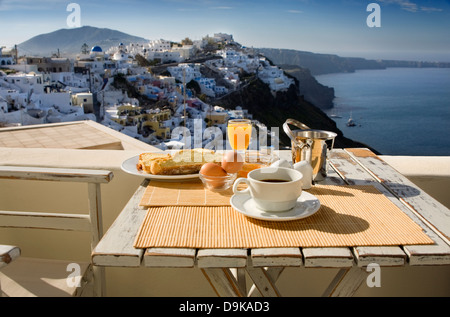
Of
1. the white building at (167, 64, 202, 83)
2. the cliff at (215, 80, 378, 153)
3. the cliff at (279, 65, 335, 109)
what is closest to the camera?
the cliff at (215, 80, 378, 153)

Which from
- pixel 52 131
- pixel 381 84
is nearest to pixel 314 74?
pixel 381 84

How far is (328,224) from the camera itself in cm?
75

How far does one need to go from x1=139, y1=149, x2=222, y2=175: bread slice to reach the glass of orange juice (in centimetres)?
12

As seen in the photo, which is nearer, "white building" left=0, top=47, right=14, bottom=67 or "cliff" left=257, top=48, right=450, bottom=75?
"white building" left=0, top=47, right=14, bottom=67

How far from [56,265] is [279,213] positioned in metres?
0.71

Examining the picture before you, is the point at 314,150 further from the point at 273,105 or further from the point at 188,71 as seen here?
the point at 273,105

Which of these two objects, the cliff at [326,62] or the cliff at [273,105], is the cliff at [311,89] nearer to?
the cliff at [326,62]

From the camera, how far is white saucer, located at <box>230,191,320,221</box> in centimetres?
75

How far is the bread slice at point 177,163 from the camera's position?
1.01 metres

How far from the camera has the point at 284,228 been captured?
2.39 ft

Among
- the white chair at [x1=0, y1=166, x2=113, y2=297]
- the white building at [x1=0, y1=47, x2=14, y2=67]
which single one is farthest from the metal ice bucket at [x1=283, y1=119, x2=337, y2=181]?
the white building at [x1=0, y1=47, x2=14, y2=67]

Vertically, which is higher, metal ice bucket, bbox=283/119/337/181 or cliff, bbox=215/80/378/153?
metal ice bucket, bbox=283/119/337/181

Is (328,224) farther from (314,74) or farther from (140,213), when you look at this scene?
(314,74)

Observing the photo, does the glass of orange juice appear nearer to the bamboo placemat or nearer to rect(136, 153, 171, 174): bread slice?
rect(136, 153, 171, 174): bread slice
